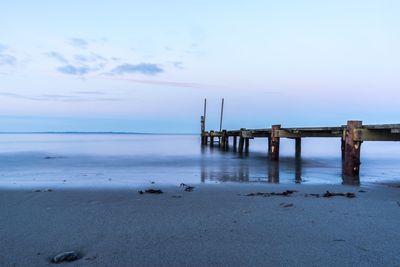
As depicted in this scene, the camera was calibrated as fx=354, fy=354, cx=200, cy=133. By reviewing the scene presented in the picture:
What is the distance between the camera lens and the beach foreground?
301 centimetres

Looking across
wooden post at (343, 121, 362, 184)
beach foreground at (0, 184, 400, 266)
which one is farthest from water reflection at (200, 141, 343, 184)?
beach foreground at (0, 184, 400, 266)

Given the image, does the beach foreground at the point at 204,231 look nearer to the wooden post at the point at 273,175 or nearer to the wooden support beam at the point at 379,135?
the wooden post at the point at 273,175

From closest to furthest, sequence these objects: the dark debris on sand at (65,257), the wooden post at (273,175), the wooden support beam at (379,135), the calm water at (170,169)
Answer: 1. the dark debris on sand at (65,257)
2. the wooden support beam at (379,135)
3. the wooden post at (273,175)
4. the calm water at (170,169)

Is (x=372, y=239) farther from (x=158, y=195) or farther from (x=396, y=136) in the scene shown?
(x=396, y=136)

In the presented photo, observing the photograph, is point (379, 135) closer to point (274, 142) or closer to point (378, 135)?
point (378, 135)

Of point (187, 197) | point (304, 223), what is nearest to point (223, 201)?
point (187, 197)

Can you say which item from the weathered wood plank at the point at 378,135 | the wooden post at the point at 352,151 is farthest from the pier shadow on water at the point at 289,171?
the weathered wood plank at the point at 378,135

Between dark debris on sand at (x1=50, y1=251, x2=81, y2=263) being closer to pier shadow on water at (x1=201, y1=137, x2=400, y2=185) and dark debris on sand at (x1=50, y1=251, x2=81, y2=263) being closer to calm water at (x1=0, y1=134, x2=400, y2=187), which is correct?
calm water at (x1=0, y1=134, x2=400, y2=187)

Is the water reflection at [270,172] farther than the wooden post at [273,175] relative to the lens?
Yes

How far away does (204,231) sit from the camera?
3.77 meters

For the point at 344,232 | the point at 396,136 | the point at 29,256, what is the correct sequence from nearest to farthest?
1. the point at 29,256
2. the point at 344,232
3. the point at 396,136

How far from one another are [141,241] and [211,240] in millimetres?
680

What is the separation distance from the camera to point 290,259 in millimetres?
2984

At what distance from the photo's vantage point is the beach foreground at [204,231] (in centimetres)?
301
